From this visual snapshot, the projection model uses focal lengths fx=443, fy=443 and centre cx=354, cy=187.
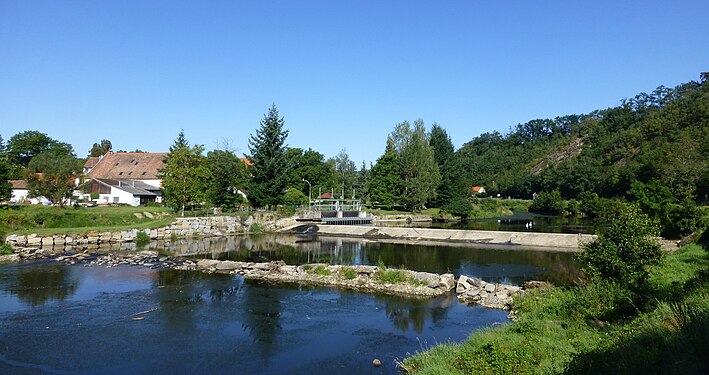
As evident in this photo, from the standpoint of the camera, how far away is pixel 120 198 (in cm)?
5778

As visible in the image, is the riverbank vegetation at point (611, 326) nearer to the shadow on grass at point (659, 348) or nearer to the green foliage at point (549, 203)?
the shadow on grass at point (659, 348)

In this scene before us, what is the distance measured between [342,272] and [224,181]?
35260 millimetres

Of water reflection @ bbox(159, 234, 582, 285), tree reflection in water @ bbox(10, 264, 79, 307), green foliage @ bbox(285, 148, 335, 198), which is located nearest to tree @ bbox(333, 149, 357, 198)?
green foliage @ bbox(285, 148, 335, 198)

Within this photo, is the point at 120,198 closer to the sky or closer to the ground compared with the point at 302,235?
closer to the sky

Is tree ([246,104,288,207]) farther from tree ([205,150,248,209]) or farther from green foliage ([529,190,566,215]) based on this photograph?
green foliage ([529,190,566,215])

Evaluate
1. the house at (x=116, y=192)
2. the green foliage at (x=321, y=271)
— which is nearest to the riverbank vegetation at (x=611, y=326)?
the green foliage at (x=321, y=271)

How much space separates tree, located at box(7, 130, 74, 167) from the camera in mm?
87000

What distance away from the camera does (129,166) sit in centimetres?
7031

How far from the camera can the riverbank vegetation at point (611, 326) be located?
797cm

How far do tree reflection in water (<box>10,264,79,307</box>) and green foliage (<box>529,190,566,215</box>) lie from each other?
262 feet

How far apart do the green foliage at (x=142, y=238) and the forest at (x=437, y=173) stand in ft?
25.1

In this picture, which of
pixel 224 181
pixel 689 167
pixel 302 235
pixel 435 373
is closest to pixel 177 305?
pixel 435 373

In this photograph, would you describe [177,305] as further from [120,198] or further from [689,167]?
[689,167]

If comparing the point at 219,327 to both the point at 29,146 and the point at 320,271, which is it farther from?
the point at 29,146
